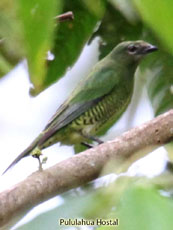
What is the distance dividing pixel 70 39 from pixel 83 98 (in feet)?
6.20

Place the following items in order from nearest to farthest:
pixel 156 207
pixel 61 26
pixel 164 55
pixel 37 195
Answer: pixel 156 207 < pixel 37 195 < pixel 61 26 < pixel 164 55

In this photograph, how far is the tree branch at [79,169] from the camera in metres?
1.46

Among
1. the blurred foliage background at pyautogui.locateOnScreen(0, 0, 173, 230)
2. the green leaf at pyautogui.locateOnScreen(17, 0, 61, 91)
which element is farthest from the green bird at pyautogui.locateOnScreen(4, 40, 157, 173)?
the green leaf at pyautogui.locateOnScreen(17, 0, 61, 91)

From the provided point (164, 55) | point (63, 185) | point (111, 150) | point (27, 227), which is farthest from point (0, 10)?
point (164, 55)

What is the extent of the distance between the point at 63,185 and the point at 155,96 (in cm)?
87

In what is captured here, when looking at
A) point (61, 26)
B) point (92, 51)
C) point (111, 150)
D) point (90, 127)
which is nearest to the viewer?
point (111, 150)

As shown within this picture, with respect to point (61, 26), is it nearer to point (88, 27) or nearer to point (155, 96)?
point (88, 27)

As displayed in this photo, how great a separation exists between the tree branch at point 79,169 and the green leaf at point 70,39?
38cm

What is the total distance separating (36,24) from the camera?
2.04 ft

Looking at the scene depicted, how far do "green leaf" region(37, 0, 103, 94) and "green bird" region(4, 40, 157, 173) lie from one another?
1.22 metres

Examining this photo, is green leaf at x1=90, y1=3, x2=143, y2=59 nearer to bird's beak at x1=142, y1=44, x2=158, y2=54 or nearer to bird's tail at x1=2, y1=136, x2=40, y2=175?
bird's beak at x1=142, y1=44, x2=158, y2=54

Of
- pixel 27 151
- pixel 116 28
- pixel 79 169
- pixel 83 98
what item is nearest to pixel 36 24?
pixel 79 169

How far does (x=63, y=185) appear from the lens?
1.65 m

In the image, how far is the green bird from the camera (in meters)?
3.70
